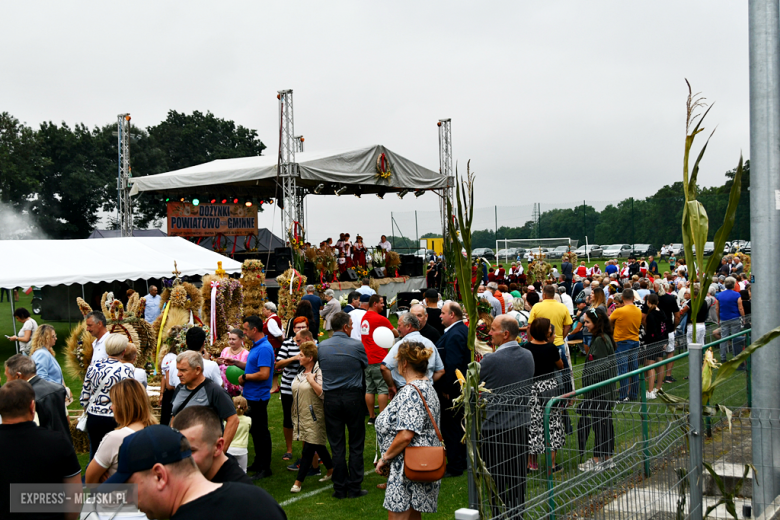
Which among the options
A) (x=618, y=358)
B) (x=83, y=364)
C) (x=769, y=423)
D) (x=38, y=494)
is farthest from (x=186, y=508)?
(x=83, y=364)

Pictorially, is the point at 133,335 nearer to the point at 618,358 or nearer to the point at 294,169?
the point at 618,358


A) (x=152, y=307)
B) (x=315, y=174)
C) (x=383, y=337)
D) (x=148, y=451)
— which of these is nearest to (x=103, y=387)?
(x=383, y=337)

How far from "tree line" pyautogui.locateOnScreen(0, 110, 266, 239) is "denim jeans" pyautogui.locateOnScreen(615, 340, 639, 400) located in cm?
3552

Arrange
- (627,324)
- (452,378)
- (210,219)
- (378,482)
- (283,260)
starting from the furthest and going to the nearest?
(210,219) < (283,260) < (627,324) < (378,482) < (452,378)

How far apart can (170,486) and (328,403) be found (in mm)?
3807

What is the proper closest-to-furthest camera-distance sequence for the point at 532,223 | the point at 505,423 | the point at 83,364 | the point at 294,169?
the point at 505,423 < the point at 83,364 < the point at 294,169 < the point at 532,223

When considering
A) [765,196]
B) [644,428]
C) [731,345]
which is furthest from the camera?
[731,345]

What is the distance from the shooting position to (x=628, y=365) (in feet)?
20.7

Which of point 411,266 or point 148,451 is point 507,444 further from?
point 411,266

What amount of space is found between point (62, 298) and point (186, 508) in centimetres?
1983

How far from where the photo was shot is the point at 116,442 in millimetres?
3402

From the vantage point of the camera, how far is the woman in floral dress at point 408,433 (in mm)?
3967

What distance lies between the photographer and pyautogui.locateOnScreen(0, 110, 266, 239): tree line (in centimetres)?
4212

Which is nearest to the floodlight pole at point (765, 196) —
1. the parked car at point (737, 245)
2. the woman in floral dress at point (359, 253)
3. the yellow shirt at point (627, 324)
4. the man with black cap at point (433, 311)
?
the man with black cap at point (433, 311)
